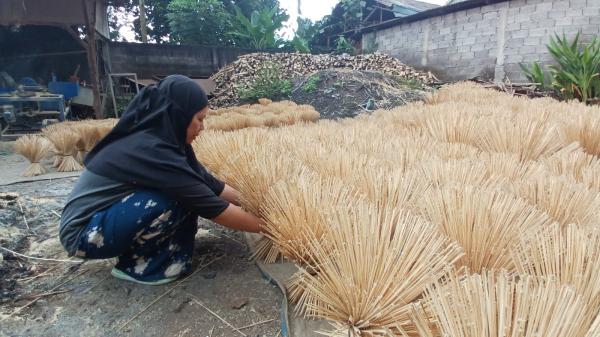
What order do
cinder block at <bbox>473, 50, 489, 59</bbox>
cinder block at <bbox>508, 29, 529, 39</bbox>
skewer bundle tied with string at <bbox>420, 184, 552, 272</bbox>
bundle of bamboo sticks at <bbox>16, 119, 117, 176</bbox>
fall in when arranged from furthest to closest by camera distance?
cinder block at <bbox>473, 50, 489, 59</bbox>
cinder block at <bbox>508, 29, 529, 39</bbox>
bundle of bamboo sticks at <bbox>16, 119, 117, 176</bbox>
skewer bundle tied with string at <bbox>420, 184, 552, 272</bbox>

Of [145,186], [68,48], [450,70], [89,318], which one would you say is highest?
[68,48]

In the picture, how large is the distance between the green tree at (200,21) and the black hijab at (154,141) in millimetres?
10330

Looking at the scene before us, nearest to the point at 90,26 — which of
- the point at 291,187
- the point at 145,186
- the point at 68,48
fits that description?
the point at 68,48

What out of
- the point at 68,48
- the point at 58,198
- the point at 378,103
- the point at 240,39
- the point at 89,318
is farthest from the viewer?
the point at 240,39

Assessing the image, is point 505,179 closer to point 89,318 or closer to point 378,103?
point 89,318

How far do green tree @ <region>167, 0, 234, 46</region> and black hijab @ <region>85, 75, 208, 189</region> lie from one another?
10330mm

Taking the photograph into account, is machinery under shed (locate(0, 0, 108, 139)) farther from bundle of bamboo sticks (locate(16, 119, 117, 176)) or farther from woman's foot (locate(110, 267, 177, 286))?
woman's foot (locate(110, 267, 177, 286))

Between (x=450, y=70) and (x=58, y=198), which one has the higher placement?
(x=450, y=70)

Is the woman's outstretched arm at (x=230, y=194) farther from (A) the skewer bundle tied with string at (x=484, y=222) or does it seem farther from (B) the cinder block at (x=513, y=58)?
(B) the cinder block at (x=513, y=58)

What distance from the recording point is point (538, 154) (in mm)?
1702

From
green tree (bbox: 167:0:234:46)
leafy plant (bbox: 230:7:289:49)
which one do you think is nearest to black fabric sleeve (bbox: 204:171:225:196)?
leafy plant (bbox: 230:7:289:49)

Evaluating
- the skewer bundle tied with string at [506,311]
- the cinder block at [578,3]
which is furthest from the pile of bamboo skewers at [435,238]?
the cinder block at [578,3]

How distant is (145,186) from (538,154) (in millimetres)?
1769

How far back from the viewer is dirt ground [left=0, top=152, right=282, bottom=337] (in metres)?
1.19
